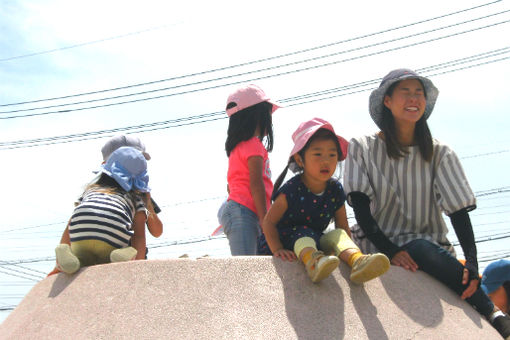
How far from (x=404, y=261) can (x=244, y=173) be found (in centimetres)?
156

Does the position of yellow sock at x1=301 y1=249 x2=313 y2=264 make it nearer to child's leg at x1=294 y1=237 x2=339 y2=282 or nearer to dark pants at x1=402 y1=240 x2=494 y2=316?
child's leg at x1=294 y1=237 x2=339 y2=282

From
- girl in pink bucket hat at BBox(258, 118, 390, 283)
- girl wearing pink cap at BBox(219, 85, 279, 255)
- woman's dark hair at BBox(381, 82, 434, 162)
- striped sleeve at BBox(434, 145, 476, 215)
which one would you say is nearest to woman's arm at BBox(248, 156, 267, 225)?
girl wearing pink cap at BBox(219, 85, 279, 255)

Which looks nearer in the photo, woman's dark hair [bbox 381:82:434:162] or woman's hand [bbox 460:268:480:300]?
woman's hand [bbox 460:268:480:300]

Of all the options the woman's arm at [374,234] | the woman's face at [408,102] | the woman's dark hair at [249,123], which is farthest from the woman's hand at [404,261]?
the woman's dark hair at [249,123]

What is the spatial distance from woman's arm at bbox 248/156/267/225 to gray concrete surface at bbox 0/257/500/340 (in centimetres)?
112

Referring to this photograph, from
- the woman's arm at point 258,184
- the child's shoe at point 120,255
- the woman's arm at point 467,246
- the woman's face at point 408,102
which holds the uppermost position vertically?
the woman's face at point 408,102

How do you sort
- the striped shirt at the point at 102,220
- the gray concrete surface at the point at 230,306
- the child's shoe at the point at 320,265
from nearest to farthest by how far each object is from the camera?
1. the gray concrete surface at the point at 230,306
2. the child's shoe at the point at 320,265
3. the striped shirt at the point at 102,220

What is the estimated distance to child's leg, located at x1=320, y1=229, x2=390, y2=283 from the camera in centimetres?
377

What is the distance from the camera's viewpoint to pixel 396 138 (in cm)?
500

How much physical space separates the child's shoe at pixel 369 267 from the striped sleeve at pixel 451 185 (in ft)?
3.81

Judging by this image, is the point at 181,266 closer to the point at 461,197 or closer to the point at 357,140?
the point at 357,140

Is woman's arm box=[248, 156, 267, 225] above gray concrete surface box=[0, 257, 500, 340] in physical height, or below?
above

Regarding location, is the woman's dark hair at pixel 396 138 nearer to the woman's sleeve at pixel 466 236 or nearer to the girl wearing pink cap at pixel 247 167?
the woman's sleeve at pixel 466 236

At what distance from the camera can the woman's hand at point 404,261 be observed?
4.46 metres
